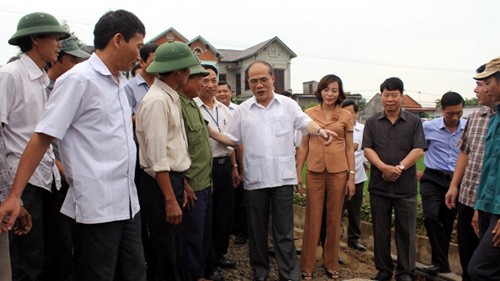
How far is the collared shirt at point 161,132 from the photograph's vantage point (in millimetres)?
3041

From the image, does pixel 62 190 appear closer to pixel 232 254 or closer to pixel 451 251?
pixel 232 254

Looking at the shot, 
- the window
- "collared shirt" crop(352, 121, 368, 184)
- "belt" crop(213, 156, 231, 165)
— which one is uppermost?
Answer: the window

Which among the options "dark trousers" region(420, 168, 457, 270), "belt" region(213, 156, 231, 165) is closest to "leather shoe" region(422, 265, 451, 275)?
"dark trousers" region(420, 168, 457, 270)

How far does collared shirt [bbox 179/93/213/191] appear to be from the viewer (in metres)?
3.59

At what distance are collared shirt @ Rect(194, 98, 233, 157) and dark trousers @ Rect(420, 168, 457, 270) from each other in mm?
2229

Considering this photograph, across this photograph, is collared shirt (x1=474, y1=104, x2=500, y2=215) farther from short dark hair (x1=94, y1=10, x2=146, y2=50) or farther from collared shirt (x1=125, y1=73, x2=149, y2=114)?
collared shirt (x1=125, y1=73, x2=149, y2=114)

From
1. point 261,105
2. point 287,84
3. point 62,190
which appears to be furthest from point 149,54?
point 287,84

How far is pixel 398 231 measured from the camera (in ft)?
14.6

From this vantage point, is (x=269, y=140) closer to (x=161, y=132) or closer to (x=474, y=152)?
(x=161, y=132)

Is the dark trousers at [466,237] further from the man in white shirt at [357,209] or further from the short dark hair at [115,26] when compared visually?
the short dark hair at [115,26]

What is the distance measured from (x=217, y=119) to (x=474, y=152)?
8.67 feet

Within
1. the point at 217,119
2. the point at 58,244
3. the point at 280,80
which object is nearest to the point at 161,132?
the point at 58,244

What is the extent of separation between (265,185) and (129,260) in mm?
1765

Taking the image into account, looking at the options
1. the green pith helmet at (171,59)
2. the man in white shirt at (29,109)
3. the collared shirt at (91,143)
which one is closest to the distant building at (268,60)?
the green pith helmet at (171,59)
